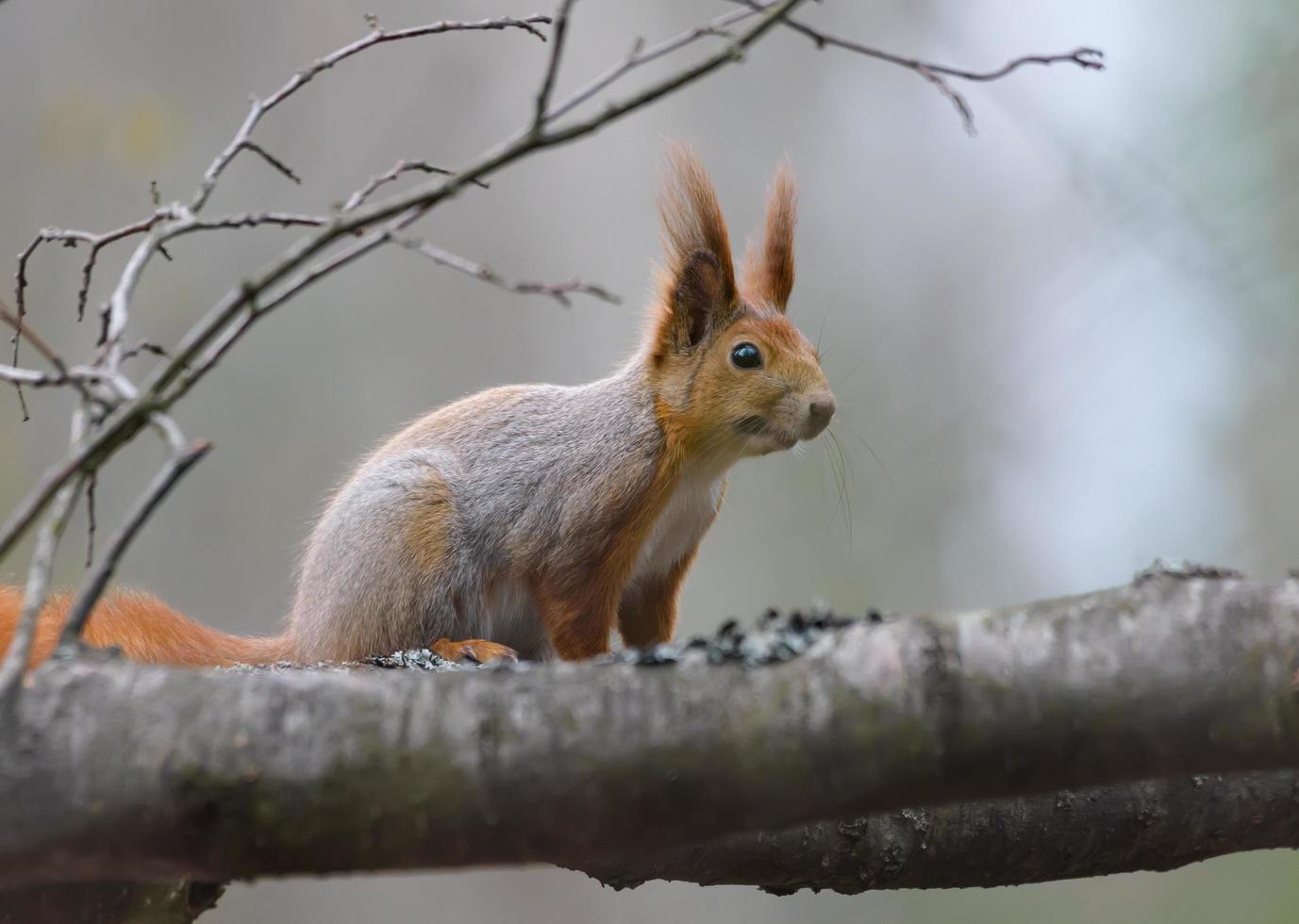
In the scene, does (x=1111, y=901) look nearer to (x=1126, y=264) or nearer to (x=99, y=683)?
(x=1126, y=264)

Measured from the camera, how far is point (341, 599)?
143 cm

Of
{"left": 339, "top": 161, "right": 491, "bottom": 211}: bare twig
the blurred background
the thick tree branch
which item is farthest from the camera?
the blurred background

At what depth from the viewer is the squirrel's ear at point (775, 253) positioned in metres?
1.55

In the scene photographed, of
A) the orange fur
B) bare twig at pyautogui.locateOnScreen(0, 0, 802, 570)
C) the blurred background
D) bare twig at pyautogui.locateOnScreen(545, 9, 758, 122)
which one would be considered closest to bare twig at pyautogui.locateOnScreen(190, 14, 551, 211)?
bare twig at pyautogui.locateOnScreen(545, 9, 758, 122)

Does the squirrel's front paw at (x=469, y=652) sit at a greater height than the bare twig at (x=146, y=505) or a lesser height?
greater

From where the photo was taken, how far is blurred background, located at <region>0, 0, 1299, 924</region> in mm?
3006

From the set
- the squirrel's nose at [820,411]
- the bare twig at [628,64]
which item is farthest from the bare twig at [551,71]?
the squirrel's nose at [820,411]

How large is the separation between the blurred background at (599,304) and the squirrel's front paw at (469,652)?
163 centimetres

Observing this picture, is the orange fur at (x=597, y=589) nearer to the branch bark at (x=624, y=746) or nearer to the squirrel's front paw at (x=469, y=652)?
the squirrel's front paw at (x=469, y=652)

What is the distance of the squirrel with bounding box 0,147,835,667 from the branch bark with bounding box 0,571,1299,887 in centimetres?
76

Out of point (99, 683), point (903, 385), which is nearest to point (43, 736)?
point (99, 683)

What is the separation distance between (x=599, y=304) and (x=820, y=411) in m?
2.64

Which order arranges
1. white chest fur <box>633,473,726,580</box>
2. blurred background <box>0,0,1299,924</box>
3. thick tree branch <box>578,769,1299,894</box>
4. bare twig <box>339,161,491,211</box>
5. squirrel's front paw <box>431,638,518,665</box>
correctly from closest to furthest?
bare twig <box>339,161,491,211</box> → thick tree branch <box>578,769,1299,894</box> → squirrel's front paw <box>431,638,518,665</box> → white chest fur <box>633,473,726,580</box> → blurred background <box>0,0,1299,924</box>

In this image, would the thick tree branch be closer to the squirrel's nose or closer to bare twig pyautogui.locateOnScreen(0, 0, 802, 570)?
the squirrel's nose
